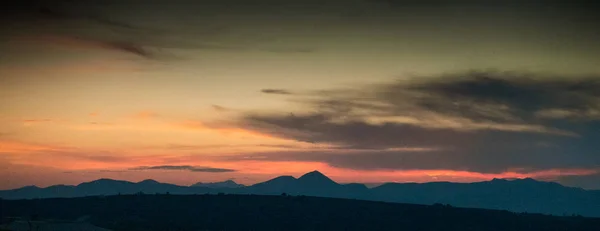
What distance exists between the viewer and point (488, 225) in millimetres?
175250

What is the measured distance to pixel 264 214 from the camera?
166250 mm

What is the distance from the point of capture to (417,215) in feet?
593

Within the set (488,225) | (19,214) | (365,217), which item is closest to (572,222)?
(488,225)

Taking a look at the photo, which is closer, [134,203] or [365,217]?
[134,203]

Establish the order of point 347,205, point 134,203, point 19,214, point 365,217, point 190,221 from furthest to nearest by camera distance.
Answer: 1. point 347,205
2. point 365,217
3. point 134,203
4. point 190,221
5. point 19,214

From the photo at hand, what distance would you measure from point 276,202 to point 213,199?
1596 centimetres

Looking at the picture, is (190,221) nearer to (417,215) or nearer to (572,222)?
(417,215)

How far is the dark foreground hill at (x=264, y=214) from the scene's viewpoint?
471ft

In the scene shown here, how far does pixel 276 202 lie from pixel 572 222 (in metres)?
78.9

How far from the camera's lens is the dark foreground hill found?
471 ft

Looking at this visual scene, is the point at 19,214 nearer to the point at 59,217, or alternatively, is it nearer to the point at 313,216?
the point at 59,217

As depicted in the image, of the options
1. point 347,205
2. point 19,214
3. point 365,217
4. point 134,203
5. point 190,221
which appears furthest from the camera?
point 347,205

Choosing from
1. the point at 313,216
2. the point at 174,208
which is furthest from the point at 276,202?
the point at 174,208

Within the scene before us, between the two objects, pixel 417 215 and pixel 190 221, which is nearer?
pixel 190 221
